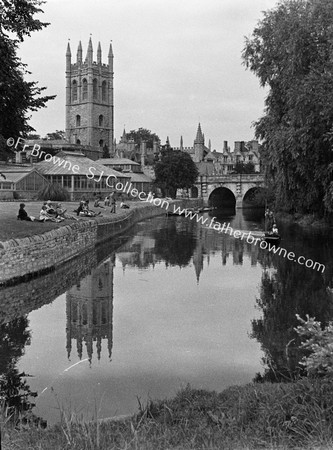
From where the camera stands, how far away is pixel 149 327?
12.8m

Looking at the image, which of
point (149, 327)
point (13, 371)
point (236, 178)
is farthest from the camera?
point (236, 178)

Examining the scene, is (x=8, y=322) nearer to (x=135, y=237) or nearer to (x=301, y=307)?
(x=301, y=307)

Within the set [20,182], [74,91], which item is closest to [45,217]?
[20,182]

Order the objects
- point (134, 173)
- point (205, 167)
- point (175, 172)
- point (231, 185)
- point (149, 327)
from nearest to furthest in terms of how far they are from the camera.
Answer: point (149, 327), point (175, 172), point (134, 173), point (231, 185), point (205, 167)

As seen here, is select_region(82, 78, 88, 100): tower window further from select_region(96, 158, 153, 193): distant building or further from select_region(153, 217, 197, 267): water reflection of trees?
select_region(153, 217, 197, 267): water reflection of trees

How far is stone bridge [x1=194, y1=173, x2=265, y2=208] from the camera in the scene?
79188 mm

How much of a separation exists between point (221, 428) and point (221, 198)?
86.7 m

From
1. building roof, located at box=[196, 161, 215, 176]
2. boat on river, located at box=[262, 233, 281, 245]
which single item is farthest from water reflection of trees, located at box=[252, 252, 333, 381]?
building roof, located at box=[196, 161, 215, 176]

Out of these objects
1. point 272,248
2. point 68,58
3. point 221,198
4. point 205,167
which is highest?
point 68,58

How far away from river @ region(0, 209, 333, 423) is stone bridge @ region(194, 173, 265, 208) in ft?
184

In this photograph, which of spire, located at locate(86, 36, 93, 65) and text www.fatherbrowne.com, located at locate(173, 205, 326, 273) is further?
spire, located at locate(86, 36, 93, 65)

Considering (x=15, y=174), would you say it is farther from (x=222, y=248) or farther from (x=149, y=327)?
(x=149, y=327)

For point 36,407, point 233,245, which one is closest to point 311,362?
point 36,407

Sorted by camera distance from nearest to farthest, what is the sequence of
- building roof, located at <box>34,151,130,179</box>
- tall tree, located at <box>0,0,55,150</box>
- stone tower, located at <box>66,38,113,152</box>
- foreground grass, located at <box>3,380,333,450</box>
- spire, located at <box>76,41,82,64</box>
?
1. foreground grass, located at <box>3,380,333,450</box>
2. tall tree, located at <box>0,0,55,150</box>
3. building roof, located at <box>34,151,130,179</box>
4. stone tower, located at <box>66,38,113,152</box>
5. spire, located at <box>76,41,82,64</box>
